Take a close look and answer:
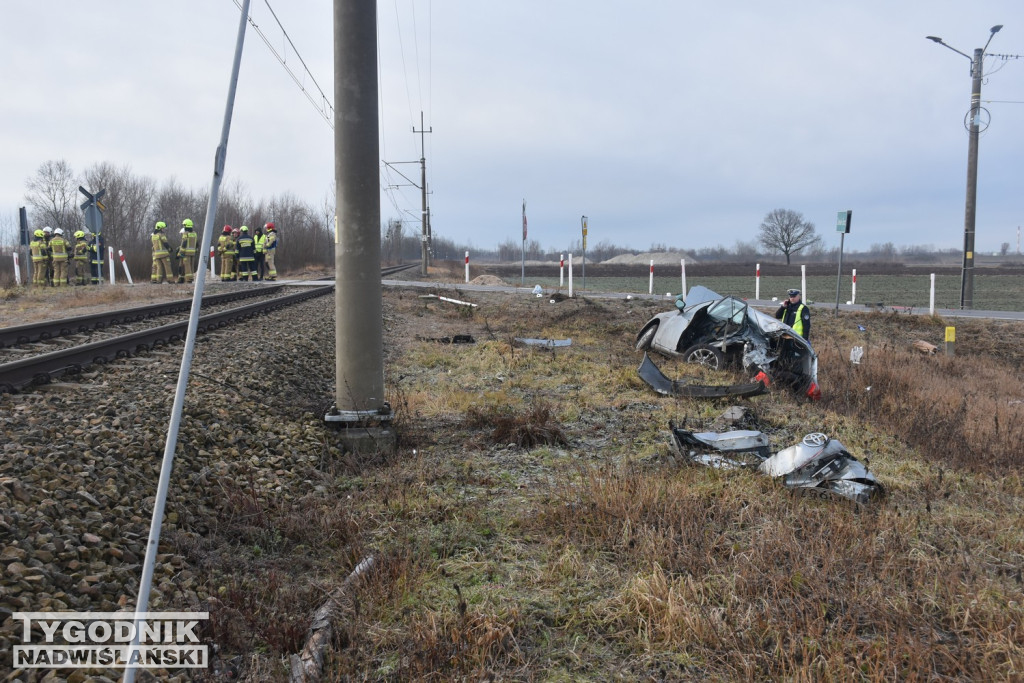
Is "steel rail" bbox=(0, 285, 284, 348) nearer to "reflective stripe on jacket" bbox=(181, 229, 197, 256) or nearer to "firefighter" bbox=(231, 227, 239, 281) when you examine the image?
"reflective stripe on jacket" bbox=(181, 229, 197, 256)

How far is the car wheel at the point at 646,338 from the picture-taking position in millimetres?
12125

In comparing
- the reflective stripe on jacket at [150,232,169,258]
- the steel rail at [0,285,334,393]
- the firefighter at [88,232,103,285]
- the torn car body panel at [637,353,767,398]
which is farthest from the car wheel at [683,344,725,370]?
the reflective stripe on jacket at [150,232,169,258]

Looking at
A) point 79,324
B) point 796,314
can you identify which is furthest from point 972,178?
point 79,324

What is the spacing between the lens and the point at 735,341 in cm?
1041

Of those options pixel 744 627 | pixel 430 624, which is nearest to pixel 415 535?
pixel 430 624

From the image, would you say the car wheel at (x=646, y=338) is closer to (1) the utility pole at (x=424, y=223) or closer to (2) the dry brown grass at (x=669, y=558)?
(2) the dry brown grass at (x=669, y=558)

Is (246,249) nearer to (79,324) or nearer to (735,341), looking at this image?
(79,324)

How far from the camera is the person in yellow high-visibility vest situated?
12.1m

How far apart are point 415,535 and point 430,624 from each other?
41.2 inches

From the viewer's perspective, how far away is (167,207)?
57438 mm

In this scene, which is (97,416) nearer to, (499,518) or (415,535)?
(415,535)

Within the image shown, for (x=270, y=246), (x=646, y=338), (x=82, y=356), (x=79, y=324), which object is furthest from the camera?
(x=270, y=246)

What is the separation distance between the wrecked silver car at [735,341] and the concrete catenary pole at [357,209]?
5.46 m

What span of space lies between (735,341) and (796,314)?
101 inches
